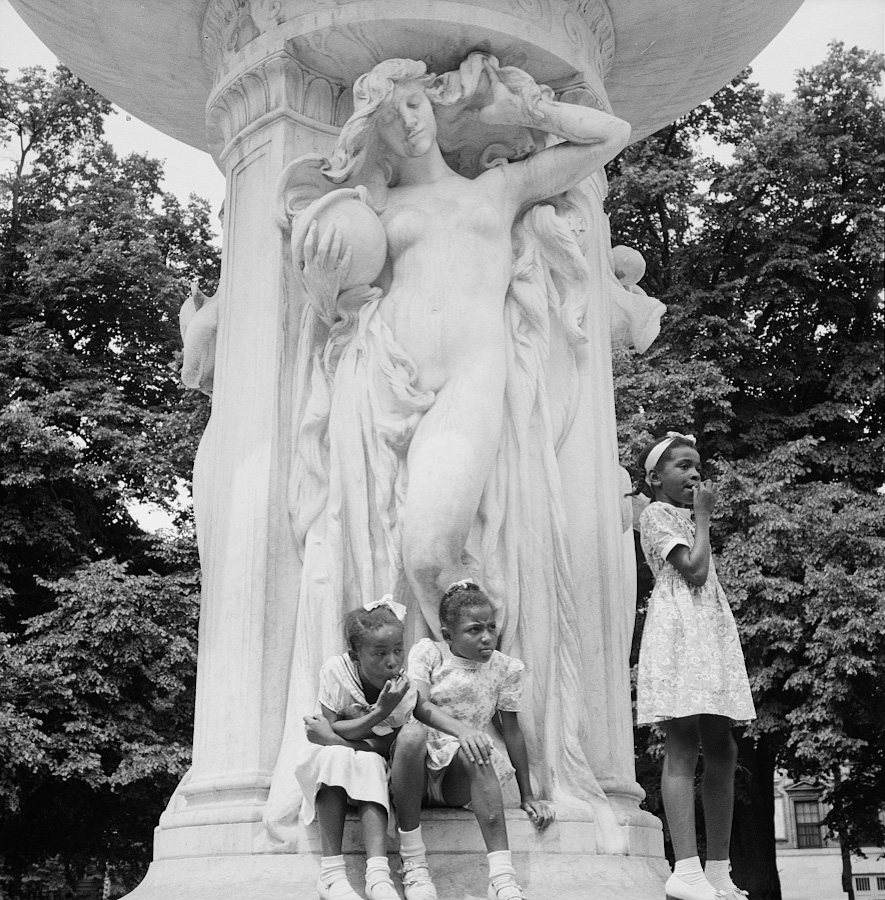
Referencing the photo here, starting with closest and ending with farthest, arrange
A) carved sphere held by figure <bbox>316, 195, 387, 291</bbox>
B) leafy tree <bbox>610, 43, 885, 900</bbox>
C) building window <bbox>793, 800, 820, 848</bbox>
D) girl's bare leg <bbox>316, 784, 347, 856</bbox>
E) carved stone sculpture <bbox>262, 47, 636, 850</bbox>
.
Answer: girl's bare leg <bbox>316, 784, 347, 856</bbox>, carved stone sculpture <bbox>262, 47, 636, 850</bbox>, carved sphere held by figure <bbox>316, 195, 387, 291</bbox>, leafy tree <bbox>610, 43, 885, 900</bbox>, building window <bbox>793, 800, 820, 848</bbox>

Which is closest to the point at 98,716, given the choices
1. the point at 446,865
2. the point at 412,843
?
the point at 446,865

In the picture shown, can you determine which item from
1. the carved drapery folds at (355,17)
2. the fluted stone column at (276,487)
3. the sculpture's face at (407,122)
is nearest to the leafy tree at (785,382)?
the carved drapery folds at (355,17)

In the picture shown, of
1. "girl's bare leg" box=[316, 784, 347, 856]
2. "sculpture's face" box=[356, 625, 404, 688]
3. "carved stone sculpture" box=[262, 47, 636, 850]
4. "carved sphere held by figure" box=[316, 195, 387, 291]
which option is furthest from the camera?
"carved sphere held by figure" box=[316, 195, 387, 291]

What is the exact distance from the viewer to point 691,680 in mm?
4246

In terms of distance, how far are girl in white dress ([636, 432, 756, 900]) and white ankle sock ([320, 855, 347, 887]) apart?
1077 mm

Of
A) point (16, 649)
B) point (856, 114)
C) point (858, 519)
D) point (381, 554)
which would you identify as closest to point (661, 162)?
point (856, 114)

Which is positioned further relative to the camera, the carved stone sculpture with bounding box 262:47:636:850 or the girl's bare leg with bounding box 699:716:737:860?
the carved stone sculpture with bounding box 262:47:636:850

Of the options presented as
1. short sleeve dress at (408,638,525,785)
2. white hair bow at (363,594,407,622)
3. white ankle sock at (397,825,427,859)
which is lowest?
white ankle sock at (397,825,427,859)

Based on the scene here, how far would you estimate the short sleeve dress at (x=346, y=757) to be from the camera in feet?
13.1

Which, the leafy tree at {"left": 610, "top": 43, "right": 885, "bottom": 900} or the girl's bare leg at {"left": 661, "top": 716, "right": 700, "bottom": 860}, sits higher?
the leafy tree at {"left": 610, "top": 43, "right": 885, "bottom": 900}

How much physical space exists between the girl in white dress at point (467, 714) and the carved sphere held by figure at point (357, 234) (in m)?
1.36

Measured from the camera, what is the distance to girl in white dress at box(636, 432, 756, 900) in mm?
4234

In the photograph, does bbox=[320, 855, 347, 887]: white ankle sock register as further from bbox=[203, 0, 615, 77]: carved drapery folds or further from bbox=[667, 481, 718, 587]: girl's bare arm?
bbox=[203, 0, 615, 77]: carved drapery folds

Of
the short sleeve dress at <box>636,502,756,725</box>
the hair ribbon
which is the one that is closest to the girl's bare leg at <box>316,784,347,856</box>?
the short sleeve dress at <box>636,502,756,725</box>
